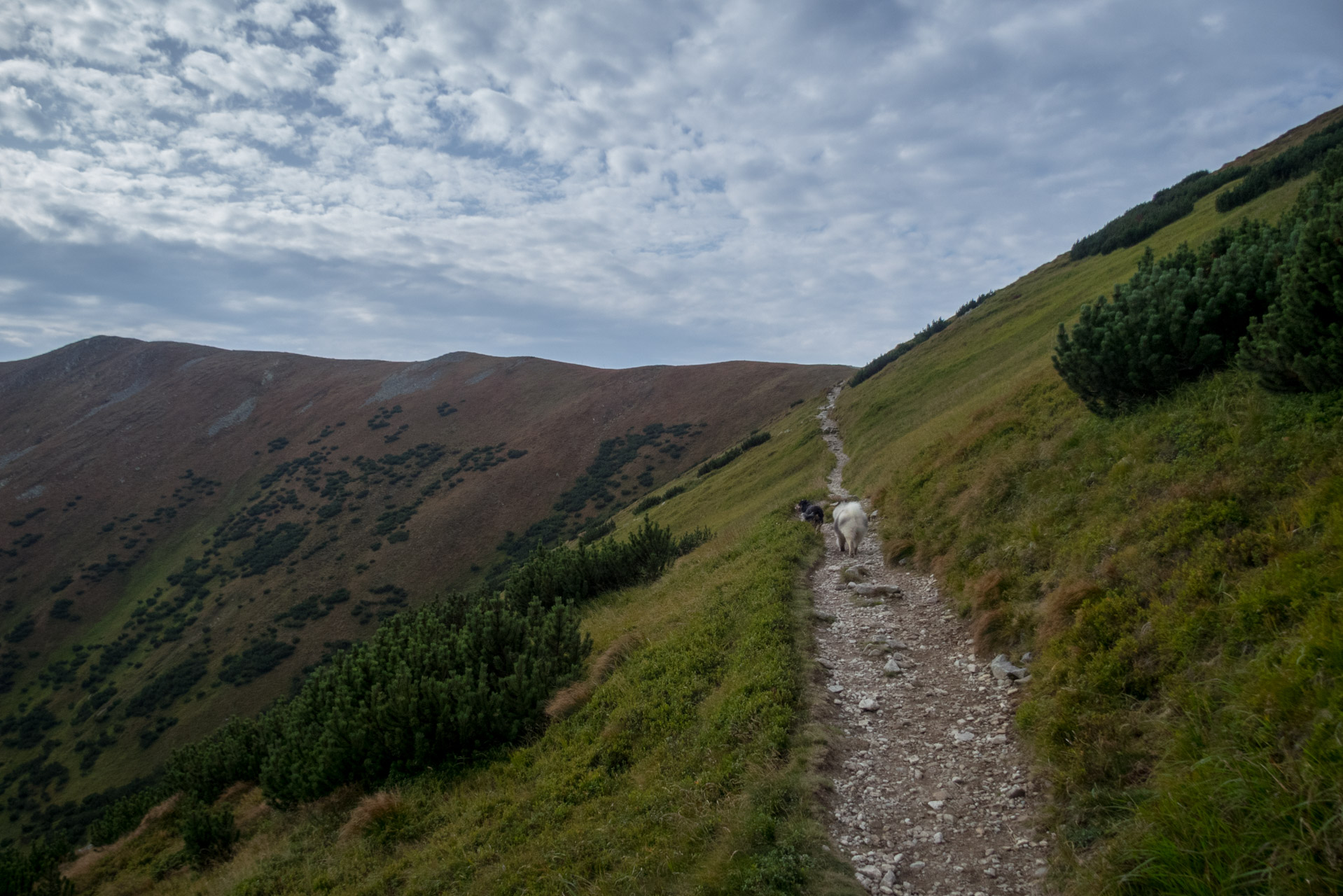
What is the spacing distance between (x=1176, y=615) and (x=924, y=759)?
104 inches

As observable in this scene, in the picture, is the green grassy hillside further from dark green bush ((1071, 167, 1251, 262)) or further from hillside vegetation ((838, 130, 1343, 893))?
dark green bush ((1071, 167, 1251, 262))

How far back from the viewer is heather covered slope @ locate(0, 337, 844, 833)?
49938 millimetres

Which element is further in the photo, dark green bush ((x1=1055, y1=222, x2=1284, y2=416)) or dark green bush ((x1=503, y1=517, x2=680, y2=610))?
dark green bush ((x1=503, y1=517, x2=680, y2=610))

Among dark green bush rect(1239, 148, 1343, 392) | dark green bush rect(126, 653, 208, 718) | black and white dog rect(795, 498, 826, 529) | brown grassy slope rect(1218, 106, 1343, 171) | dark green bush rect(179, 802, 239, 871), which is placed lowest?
dark green bush rect(126, 653, 208, 718)

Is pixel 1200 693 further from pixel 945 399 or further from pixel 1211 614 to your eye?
pixel 945 399

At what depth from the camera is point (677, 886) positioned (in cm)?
494

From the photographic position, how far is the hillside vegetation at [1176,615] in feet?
10.9

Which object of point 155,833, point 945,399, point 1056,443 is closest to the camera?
point 1056,443

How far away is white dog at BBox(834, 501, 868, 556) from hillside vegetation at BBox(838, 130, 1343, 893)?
1.74m

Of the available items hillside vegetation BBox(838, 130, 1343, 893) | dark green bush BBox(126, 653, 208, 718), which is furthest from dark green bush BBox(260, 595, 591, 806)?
dark green bush BBox(126, 653, 208, 718)

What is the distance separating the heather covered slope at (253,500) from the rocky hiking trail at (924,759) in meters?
52.6

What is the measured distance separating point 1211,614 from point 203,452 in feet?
373

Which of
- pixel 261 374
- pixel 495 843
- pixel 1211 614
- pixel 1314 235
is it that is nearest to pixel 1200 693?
pixel 1211 614

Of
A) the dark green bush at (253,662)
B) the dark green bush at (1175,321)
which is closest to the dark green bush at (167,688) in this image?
the dark green bush at (253,662)
